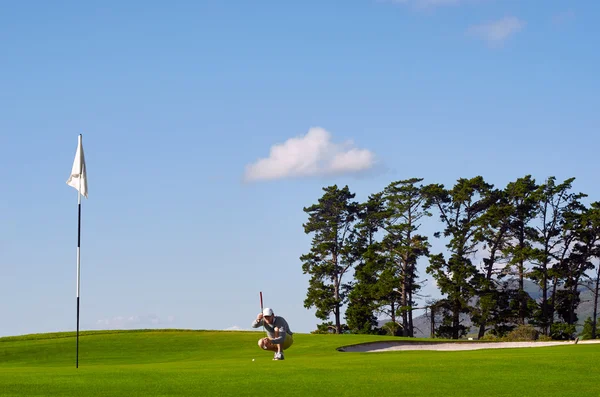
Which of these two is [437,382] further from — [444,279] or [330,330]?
[330,330]

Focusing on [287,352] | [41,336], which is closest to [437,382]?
[287,352]

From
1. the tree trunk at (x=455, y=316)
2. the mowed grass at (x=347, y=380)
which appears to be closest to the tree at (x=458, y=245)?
the tree trunk at (x=455, y=316)

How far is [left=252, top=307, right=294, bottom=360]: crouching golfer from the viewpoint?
21.9m

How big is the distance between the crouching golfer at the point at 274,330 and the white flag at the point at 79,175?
8515mm

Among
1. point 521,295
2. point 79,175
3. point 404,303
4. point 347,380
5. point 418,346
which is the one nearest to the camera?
point 347,380

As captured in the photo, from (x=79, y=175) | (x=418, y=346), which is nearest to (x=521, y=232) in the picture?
(x=418, y=346)

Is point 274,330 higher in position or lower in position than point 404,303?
lower

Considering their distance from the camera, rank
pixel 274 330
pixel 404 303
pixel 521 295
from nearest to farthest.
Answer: pixel 274 330, pixel 521 295, pixel 404 303

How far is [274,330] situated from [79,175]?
9.28 meters

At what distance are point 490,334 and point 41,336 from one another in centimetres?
3597

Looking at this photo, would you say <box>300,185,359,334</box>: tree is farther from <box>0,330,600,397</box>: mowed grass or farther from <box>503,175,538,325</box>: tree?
<box>0,330,600,397</box>: mowed grass

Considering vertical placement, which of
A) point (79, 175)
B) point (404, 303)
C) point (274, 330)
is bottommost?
point (274, 330)

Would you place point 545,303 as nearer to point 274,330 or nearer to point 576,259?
point 576,259

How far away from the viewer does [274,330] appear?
73.2 ft
